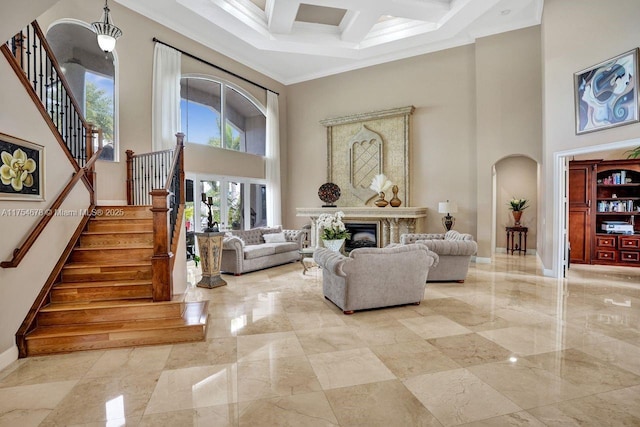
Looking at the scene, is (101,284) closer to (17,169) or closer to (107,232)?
(107,232)

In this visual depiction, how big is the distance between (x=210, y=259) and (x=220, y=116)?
4.15m

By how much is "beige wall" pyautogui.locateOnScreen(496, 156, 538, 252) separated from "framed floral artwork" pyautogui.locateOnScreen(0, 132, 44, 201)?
9.65m

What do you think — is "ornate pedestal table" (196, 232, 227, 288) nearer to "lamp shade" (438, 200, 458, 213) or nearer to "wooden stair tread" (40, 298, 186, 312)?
"wooden stair tread" (40, 298, 186, 312)

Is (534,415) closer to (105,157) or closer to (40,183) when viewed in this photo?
(40,183)

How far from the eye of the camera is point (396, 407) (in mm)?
2102

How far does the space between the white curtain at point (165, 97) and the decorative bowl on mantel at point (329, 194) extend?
154 inches

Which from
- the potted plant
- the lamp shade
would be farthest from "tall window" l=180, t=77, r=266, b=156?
the potted plant

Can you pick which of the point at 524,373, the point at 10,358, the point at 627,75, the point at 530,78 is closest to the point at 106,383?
the point at 10,358

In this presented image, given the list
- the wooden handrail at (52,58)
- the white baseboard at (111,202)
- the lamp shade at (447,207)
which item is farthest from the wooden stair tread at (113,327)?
the lamp shade at (447,207)

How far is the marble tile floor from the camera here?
80.0 inches

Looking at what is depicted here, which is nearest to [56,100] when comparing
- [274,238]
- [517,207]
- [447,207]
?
[274,238]

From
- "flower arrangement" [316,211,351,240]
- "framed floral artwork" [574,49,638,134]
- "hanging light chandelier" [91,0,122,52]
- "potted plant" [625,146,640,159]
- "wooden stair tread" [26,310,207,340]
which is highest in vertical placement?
"hanging light chandelier" [91,0,122,52]

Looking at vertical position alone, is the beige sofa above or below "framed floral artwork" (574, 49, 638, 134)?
below

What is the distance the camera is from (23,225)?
3.00 m
